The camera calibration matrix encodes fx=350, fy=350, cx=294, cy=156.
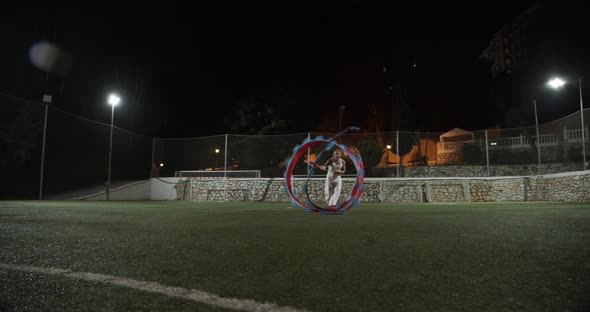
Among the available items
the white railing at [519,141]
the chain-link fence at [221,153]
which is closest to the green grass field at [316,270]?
the chain-link fence at [221,153]

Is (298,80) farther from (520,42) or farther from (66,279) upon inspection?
(66,279)

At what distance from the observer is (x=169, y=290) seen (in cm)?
205

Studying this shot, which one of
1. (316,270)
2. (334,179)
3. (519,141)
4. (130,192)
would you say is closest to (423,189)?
(519,141)

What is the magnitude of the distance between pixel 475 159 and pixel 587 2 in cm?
1150

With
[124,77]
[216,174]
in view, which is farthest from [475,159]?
[124,77]

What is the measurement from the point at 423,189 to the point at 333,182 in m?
7.13

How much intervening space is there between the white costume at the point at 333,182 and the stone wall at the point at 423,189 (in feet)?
15.2

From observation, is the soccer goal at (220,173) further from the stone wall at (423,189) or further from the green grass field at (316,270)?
the green grass field at (316,270)

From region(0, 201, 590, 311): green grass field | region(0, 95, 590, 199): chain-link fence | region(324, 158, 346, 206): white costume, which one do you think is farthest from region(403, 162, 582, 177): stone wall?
region(0, 201, 590, 311): green grass field

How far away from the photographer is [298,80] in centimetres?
3334

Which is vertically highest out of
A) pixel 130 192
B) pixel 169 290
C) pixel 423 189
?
pixel 423 189

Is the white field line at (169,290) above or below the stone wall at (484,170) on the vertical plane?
below

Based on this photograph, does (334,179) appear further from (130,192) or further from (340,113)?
(340,113)

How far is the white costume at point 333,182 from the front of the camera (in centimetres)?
1197
